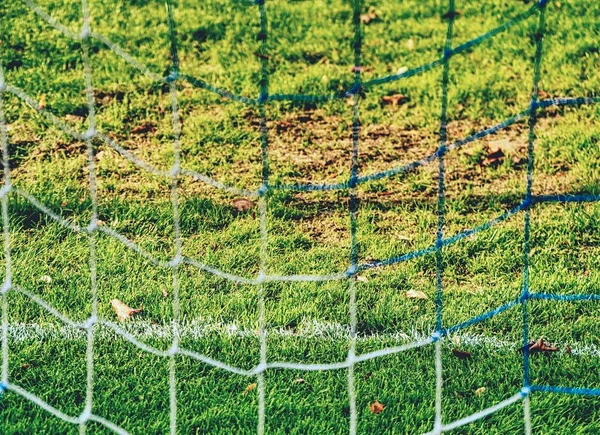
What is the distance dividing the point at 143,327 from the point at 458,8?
3.39 meters

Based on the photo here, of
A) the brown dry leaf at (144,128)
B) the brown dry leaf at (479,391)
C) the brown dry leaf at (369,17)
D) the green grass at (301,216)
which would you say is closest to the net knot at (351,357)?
the green grass at (301,216)

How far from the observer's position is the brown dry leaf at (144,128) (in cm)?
452

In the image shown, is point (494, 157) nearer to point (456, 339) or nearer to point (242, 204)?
point (242, 204)

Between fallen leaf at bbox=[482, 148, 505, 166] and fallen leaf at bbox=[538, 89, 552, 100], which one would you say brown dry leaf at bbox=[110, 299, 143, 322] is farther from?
fallen leaf at bbox=[538, 89, 552, 100]

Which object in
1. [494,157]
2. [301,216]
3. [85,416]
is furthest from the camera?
[494,157]

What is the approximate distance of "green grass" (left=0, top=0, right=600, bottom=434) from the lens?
118 inches

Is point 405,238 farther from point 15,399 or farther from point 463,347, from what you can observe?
point 15,399

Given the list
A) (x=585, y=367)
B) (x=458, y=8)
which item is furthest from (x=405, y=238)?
(x=458, y=8)

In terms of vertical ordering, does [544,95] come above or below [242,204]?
above

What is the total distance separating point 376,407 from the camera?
2.92m

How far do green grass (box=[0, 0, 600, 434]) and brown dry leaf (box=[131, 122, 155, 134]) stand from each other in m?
0.04

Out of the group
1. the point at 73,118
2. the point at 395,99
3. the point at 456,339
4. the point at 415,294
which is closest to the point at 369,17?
the point at 395,99

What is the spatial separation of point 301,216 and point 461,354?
3.57ft

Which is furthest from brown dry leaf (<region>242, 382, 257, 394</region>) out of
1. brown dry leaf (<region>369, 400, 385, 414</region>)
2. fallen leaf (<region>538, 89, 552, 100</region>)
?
fallen leaf (<region>538, 89, 552, 100</region>)
